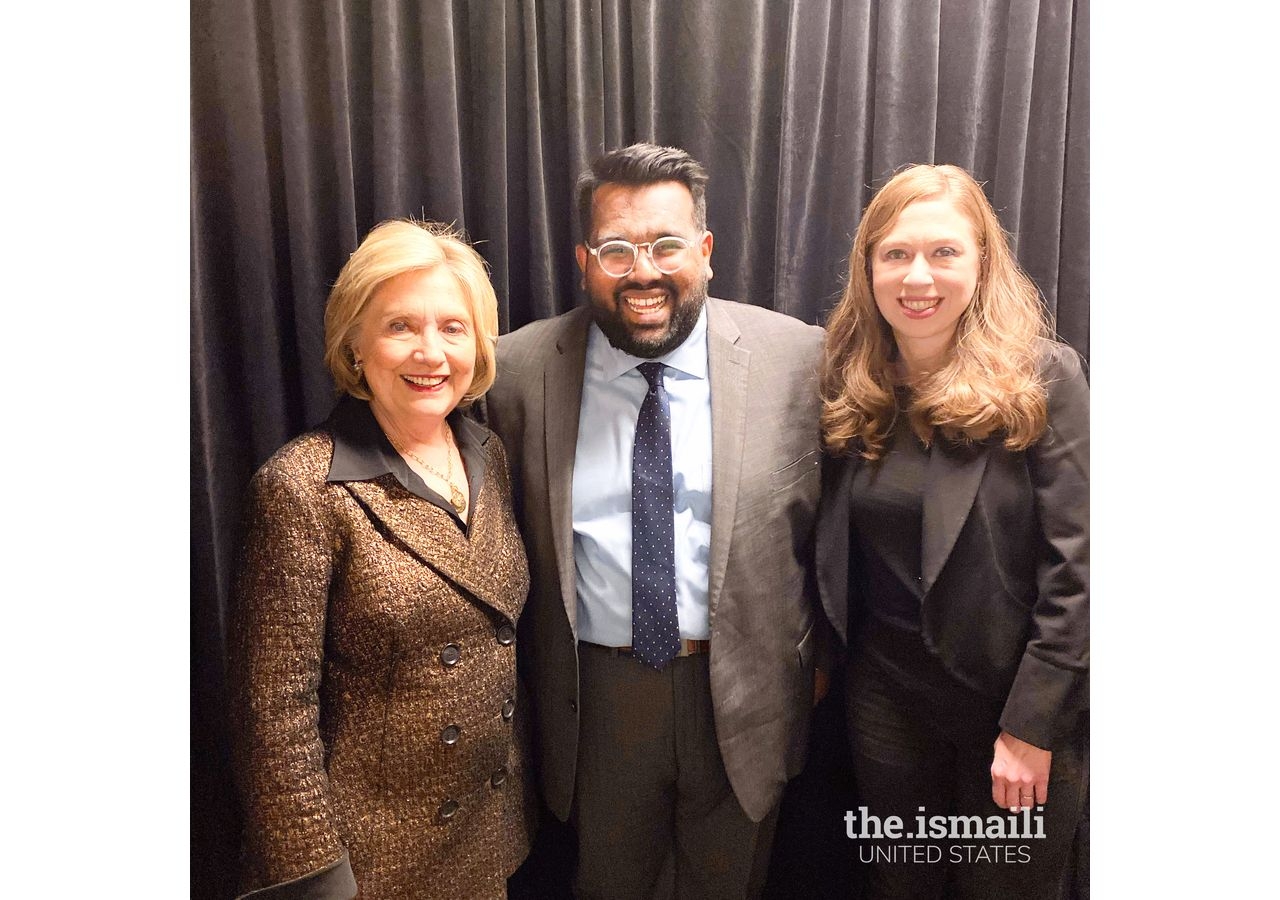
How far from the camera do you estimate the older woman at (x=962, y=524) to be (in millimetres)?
1487

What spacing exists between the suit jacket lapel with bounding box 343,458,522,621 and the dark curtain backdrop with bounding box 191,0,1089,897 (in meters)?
0.26

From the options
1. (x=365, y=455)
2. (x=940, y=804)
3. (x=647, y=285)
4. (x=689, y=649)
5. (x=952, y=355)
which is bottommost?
(x=940, y=804)

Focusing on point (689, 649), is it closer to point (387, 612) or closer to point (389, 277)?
point (387, 612)

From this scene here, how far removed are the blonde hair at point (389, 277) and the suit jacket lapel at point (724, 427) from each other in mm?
375

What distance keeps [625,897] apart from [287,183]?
4.54 feet

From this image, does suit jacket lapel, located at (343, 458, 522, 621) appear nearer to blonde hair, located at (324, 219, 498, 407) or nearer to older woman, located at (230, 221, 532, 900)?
older woman, located at (230, 221, 532, 900)

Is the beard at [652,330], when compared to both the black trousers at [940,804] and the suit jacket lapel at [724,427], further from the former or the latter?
the black trousers at [940,804]

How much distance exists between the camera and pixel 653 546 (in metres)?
1.52

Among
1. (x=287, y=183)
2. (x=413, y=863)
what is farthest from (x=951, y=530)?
(x=287, y=183)

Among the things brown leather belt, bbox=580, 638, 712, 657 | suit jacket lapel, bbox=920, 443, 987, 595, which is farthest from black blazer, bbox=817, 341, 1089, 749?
brown leather belt, bbox=580, 638, 712, 657

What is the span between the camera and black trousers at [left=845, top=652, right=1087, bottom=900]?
157 cm

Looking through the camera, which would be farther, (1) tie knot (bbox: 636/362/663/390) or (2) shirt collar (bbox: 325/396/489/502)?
(1) tie knot (bbox: 636/362/663/390)

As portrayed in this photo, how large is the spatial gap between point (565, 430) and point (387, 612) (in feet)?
1.37

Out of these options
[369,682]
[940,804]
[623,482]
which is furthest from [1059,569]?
[369,682]
